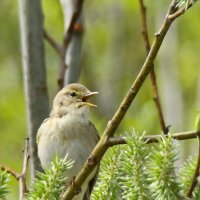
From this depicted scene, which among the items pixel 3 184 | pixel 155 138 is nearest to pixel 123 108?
pixel 155 138

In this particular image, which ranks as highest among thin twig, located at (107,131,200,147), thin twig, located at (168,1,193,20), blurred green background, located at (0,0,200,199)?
thin twig, located at (168,1,193,20)

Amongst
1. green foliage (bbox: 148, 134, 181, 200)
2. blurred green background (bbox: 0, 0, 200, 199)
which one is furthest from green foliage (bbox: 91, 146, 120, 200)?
blurred green background (bbox: 0, 0, 200, 199)

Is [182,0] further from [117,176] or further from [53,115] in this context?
[53,115]

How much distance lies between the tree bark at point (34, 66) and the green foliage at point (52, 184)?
178 centimetres

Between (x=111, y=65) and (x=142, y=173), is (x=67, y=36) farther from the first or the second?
(x=111, y=65)

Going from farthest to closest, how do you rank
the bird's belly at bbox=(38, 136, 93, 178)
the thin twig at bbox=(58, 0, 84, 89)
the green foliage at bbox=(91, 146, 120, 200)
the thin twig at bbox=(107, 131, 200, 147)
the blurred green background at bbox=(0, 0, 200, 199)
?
the blurred green background at bbox=(0, 0, 200, 199) < the thin twig at bbox=(58, 0, 84, 89) < the bird's belly at bbox=(38, 136, 93, 178) < the green foliage at bbox=(91, 146, 120, 200) < the thin twig at bbox=(107, 131, 200, 147)

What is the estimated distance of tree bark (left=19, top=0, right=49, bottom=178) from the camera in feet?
12.6

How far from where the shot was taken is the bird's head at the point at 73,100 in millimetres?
4328

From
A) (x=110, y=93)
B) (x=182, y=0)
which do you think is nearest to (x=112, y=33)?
(x=110, y=93)

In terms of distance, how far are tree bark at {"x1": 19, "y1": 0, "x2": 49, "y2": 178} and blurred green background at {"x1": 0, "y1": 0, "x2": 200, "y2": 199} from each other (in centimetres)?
234

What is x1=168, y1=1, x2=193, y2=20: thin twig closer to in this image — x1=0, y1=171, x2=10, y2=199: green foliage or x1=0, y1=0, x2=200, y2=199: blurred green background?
x1=0, y1=171, x2=10, y2=199: green foliage

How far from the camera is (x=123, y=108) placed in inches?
79.1

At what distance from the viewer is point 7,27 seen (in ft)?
29.2

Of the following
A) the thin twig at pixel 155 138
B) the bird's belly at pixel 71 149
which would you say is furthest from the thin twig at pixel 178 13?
the bird's belly at pixel 71 149
